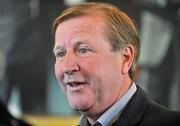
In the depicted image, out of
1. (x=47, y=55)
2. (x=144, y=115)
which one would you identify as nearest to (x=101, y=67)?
(x=144, y=115)

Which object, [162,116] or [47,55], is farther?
[47,55]

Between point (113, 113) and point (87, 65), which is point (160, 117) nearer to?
point (113, 113)

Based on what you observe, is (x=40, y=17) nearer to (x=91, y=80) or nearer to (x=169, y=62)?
(x=169, y=62)

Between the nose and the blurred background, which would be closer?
the nose

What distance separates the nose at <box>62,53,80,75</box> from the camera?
1.26 m

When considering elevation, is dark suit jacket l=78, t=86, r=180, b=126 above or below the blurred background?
above

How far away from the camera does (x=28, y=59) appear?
349cm

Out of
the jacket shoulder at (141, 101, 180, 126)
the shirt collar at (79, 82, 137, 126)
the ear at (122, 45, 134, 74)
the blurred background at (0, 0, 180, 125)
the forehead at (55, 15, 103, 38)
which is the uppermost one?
the forehead at (55, 15, 103, 38)

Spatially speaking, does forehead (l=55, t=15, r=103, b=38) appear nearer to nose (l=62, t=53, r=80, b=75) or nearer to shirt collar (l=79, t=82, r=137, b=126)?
nose (l=62, t=53, r=80, b=75)

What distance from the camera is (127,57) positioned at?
134cm

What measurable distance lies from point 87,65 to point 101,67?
0.13 ft

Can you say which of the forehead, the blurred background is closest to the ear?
the forehead

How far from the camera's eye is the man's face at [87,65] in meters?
1.27

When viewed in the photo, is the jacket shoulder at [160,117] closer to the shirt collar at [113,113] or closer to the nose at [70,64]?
the shirt collar at [113,113]
